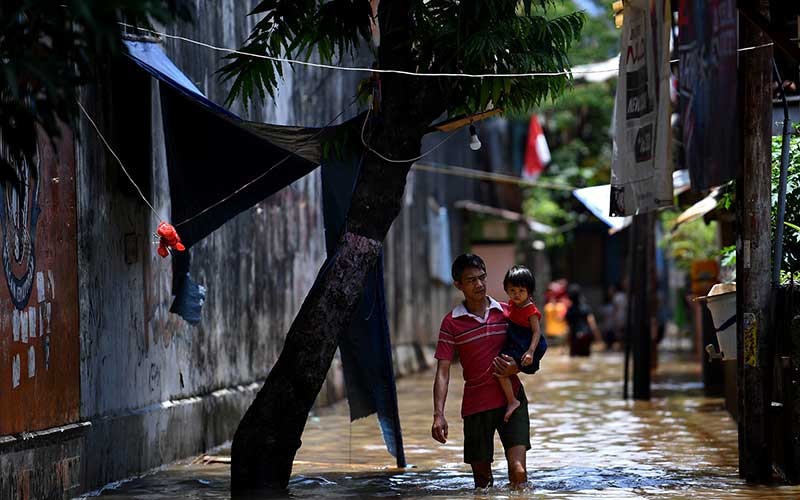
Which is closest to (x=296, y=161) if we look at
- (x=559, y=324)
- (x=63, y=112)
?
(x=63, y=112)

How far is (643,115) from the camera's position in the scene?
8867 millimetres

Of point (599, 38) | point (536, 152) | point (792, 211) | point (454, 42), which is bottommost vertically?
point (792, 211)

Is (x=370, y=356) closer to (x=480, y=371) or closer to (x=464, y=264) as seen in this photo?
(x=480, y=371)

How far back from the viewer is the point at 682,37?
868 cm

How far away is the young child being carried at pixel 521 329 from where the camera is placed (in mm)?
7879

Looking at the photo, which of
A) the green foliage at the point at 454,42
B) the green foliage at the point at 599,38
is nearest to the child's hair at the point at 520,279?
the green foliage at the point at 454,42

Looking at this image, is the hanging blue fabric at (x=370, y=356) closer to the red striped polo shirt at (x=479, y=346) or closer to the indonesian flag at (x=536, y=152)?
the red striped polo shirt at (x=479, y=346)

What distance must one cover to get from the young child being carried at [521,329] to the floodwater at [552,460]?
71 centimetres

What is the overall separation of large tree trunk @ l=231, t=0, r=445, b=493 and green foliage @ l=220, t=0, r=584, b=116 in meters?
0.12

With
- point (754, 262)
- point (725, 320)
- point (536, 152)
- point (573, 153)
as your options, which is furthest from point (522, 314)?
point (573, 153)

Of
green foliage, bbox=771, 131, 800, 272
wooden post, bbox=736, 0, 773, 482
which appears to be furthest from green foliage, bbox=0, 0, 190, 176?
green foliage, bbox=771, 131, 800, 272

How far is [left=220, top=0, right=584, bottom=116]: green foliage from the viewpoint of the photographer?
8.38m

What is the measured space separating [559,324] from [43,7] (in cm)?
3030

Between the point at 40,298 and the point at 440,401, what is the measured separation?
101 inches
